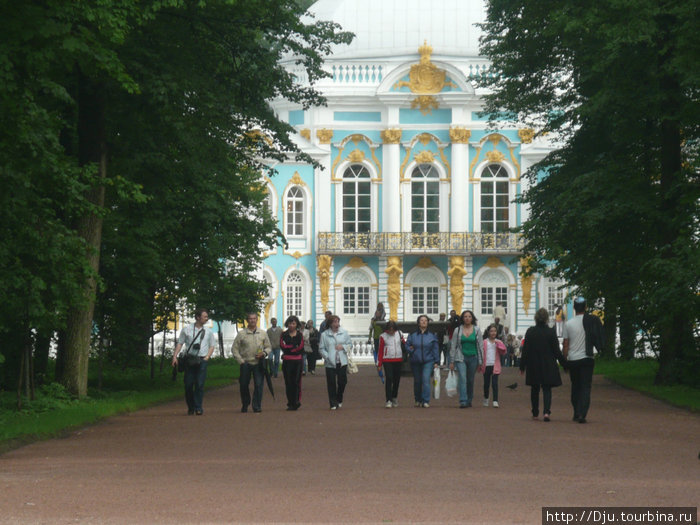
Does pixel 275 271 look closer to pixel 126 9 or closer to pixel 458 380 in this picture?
pixel 458 380

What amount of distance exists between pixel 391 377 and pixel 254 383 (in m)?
2.26

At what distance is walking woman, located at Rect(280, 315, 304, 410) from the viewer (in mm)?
21797

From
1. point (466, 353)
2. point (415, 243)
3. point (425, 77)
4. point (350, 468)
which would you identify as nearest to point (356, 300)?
point (415, 243)

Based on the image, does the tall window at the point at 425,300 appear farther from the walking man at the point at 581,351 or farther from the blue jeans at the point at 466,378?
the walking man at the point at 581,351

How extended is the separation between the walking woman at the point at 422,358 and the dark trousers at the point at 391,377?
276mm

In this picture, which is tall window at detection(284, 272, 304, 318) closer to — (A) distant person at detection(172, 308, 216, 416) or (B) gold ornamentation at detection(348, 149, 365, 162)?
(B) gold ornamentation at detection(348, 149, 365, 162)

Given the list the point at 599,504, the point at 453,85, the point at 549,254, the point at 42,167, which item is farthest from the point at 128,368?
the point at 453,85

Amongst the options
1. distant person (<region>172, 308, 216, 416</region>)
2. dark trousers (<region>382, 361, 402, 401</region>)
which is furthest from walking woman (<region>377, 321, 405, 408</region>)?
distant person (<region>172, 308, 216, 416</region>)

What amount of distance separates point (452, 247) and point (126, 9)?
4051 centimetres

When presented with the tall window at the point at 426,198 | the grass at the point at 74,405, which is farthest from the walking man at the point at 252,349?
the tall window at the point at 426,198

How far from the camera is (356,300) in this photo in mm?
57250

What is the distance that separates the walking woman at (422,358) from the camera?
22312 mm

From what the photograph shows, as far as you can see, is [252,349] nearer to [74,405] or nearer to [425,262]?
[74,405]

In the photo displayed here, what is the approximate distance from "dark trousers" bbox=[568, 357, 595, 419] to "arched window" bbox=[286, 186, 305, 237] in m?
39.1
